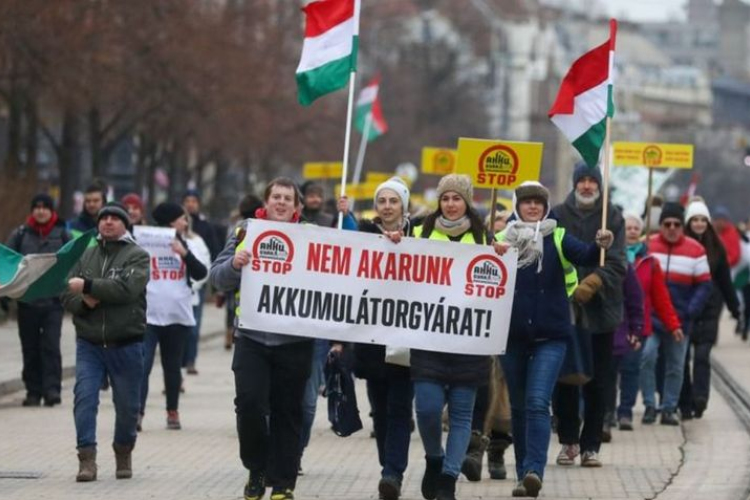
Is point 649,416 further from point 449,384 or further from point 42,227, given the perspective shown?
point 449,384

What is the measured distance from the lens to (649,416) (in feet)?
62.5

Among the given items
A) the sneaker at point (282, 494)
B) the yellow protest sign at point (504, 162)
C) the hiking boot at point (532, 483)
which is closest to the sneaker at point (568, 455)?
the yellow protest sign at point (504, 162)

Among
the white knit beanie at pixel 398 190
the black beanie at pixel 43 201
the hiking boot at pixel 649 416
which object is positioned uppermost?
the white knit beanie at pixel 398 190

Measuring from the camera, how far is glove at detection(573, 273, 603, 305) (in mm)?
14383

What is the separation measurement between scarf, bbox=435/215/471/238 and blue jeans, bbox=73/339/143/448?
2.43 metres

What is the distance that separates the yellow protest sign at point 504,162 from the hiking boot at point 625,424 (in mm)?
3594

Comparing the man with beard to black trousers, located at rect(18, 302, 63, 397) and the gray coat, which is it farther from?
black trousers, located at rect(18, 302, 63, 397)

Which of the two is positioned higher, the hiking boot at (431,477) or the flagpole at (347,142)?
the flagpole at (347,142)

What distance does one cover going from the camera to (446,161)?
105 feet

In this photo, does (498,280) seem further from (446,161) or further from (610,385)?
(446,161)

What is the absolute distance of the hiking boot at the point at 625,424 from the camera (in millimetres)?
18328

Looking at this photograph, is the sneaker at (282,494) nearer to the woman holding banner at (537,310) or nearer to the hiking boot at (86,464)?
the woman holding banner at (537,310)

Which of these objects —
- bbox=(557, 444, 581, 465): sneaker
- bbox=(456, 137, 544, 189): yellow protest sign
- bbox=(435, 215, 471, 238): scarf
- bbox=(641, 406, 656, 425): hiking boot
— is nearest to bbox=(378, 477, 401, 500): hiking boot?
bbox=(435, 215, 471, 238): scarf

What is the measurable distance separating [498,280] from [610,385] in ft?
16.6
